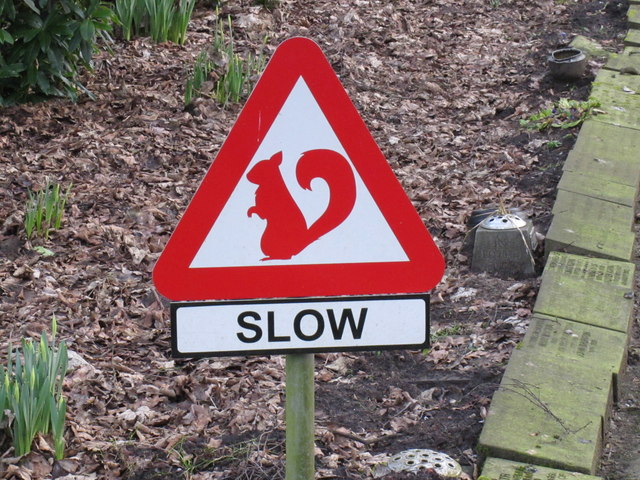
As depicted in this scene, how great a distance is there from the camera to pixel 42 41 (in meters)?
5.68

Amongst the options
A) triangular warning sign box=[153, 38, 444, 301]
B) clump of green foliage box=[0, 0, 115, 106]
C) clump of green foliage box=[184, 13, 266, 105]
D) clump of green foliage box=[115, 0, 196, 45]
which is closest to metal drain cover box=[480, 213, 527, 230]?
clump of green foliage box=[184, 13, 266, 105]

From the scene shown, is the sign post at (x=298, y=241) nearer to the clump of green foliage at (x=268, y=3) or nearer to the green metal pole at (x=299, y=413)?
the green metal pole at (x=299, y=413)

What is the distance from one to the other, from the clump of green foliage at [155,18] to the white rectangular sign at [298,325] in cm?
491

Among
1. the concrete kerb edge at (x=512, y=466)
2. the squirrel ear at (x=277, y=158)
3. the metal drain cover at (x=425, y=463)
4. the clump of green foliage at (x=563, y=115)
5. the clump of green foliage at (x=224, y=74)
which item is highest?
the squirrel ear at (x=277, y=158)

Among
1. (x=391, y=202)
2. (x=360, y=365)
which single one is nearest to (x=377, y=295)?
(x=391, y=202)

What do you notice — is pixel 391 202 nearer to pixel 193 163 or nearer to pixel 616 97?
pixel 193 163

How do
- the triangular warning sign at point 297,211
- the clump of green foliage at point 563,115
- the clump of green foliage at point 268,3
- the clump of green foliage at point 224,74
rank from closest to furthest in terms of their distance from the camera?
the triangular warning sign at point 297,211, the clump of green foliage at point 224,74, the clump of green foliage at point 563,115, the clump of green foliage at point 268,3

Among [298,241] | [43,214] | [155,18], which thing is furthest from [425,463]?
[155,18]

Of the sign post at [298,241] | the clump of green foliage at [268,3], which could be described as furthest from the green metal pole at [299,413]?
the clump of green foliage at [268,3]

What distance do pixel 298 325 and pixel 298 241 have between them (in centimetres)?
19

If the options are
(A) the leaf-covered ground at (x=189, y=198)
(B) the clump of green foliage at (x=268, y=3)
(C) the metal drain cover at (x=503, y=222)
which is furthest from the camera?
(B) the clump of green foliage at (x=268, y=3)

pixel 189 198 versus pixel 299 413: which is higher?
pixel 299 413

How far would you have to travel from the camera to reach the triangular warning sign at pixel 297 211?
2098 millimetres

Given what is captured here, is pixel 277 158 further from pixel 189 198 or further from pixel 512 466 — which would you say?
pixel 189 198
